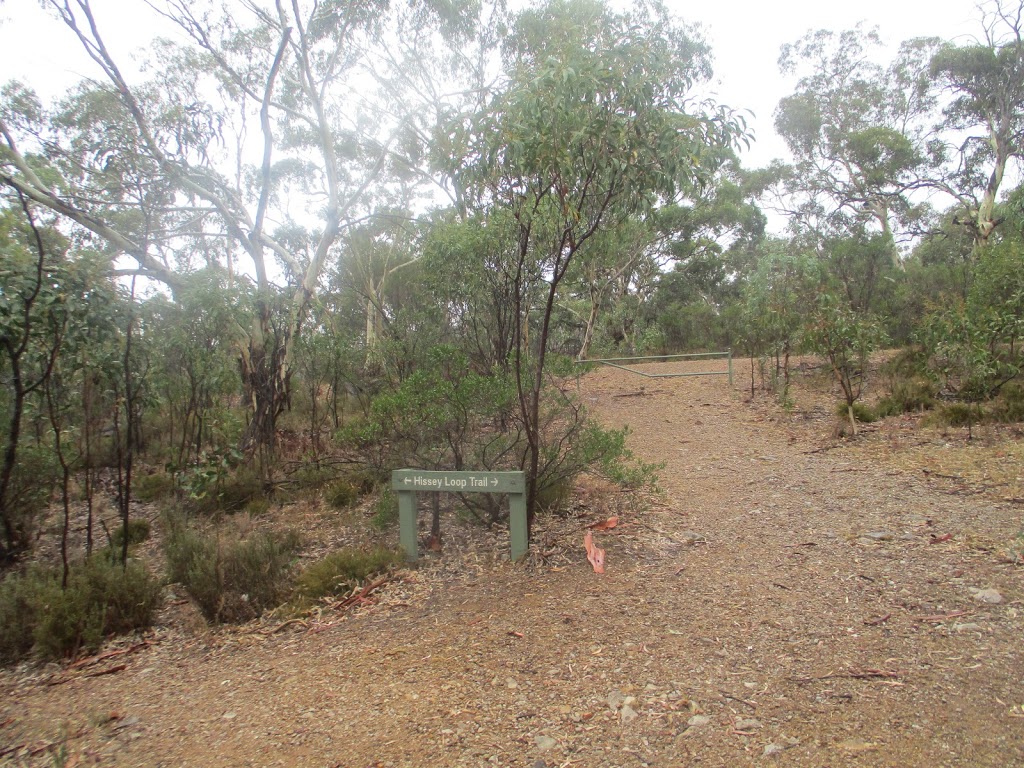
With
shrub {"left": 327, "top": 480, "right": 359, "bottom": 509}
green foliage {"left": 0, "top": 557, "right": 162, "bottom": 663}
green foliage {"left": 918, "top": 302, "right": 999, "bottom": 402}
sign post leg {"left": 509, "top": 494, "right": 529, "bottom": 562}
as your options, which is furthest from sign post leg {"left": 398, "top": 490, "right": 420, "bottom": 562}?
green foliage {"left": 918, "top": 302, "right": 999, "bottom": 402}

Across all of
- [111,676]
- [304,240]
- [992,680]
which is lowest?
[111,676]

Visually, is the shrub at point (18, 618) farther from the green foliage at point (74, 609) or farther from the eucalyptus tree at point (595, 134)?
the eucalyptus tree at point (595, 134)

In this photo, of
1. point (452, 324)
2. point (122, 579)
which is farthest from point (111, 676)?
point (452, 324)

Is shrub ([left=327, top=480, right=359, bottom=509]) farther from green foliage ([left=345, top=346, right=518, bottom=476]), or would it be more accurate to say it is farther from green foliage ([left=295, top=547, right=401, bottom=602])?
green foliage ([left=295, top=547, right=401, bottom=602])

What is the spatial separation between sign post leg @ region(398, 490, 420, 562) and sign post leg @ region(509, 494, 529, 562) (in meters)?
0.74

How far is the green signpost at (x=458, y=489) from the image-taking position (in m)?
4.70

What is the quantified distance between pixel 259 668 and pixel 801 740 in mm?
2787

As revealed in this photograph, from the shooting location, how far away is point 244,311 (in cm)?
784

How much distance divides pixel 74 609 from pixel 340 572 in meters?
1.64

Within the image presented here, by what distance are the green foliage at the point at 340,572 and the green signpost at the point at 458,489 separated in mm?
194

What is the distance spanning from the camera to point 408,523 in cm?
504

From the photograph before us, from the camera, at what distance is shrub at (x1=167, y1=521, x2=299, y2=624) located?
4578 mm

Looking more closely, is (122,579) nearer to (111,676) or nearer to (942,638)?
(111,676)

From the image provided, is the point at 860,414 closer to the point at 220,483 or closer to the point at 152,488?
the point at 220,483
